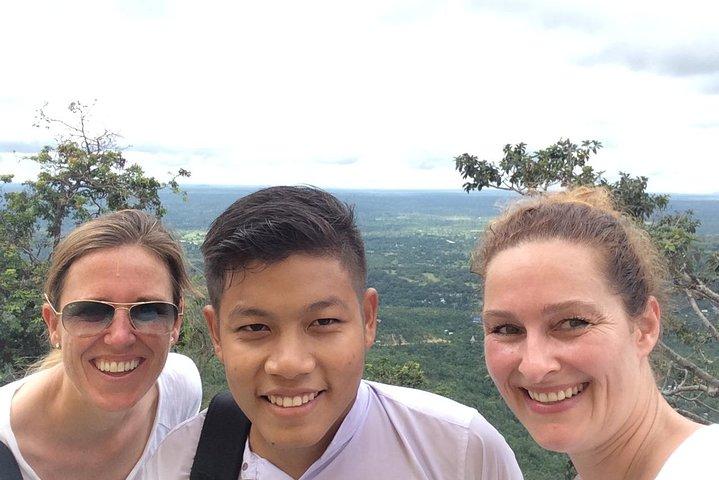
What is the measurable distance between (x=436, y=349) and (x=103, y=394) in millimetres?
9729

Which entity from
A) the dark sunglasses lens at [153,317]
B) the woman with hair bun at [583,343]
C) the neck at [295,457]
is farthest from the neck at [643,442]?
the dark sunglasses lens at [153,317]

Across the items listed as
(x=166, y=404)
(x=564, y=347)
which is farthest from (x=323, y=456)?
(x=166, y=404)

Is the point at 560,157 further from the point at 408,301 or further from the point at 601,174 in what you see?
the point at 408,301

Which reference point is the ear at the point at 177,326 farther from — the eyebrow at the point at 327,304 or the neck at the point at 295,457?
the eyebrow at the point at 327,304

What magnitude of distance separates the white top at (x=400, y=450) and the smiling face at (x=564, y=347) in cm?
25

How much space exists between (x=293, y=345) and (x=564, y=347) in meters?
0.79

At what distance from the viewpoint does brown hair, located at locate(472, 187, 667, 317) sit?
1.70 metres

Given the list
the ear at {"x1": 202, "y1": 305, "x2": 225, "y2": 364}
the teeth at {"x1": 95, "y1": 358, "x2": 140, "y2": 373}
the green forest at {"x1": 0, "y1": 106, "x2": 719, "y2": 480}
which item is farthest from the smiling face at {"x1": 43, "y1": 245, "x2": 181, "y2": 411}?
the green forest at {"x1": 0, "y1": 106, "x2": 719, "y2": 480}

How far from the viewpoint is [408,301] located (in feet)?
→ 54.7

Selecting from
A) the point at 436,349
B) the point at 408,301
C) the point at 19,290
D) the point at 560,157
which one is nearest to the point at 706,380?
the point at 560,157

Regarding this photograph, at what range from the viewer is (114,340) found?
230cm

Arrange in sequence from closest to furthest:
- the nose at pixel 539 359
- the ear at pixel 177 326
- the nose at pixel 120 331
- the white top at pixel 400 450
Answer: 1. the nose at pixel 539 359
2. the white top at pixel 400 450
3. the nose at pixel 120 331
4. the ear at pixel 177 326

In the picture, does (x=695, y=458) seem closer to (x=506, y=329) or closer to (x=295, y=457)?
(x=506, y=329)

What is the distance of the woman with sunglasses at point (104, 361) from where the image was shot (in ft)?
7.72
